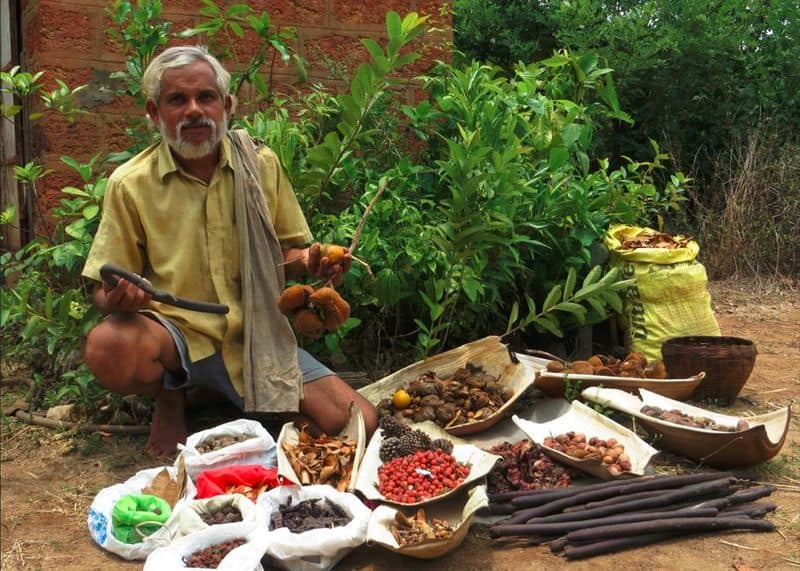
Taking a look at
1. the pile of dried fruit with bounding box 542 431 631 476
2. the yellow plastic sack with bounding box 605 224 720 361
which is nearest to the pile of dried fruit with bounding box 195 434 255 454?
the pile of dried fruit with bounding box 542 431 631 476

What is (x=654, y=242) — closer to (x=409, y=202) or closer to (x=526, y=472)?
(x=409, y=202)

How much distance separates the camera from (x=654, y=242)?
178 inches

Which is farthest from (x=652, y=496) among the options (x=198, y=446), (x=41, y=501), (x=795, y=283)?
(x=795, y=283)

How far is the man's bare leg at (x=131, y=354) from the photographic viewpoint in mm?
3086

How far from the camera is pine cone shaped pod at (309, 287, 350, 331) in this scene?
314 cm

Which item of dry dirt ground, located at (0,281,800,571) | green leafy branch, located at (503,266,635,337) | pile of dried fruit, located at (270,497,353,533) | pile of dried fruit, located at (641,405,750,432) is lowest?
dry dirt ground, located at (0,281,800,571)

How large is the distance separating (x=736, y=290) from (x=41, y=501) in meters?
5.88

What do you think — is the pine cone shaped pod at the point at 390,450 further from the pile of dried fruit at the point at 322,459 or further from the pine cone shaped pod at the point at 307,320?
the pine cone shaped pod at the point at 307,320

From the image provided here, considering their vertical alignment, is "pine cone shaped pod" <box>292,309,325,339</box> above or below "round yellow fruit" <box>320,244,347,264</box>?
below

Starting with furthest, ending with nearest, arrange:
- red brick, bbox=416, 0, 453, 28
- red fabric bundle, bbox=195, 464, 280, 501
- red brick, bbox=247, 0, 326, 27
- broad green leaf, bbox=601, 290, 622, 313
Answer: red brick, bbox=416, 0, 453, 28 < red brick, bbox=247, 0, 326, 27 < broad green leaf, bbox=601, 290, 622, 313 < red fabric bundle, bbox=195, 464, 280, 501

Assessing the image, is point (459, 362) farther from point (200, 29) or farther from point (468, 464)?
point (200, 29)

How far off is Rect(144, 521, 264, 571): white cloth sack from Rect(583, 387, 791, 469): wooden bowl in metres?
1.68

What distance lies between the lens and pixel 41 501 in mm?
3039

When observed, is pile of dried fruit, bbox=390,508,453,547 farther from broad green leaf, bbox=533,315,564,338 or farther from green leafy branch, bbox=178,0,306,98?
green leafy branch, bbox=178,0,306,98
